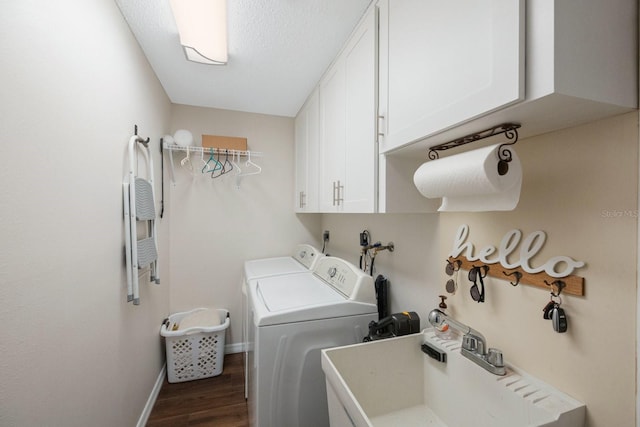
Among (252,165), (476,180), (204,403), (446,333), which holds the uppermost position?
(252,165)

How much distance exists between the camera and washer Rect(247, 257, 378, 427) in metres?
1.28

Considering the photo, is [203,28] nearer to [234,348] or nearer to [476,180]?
[476,180]

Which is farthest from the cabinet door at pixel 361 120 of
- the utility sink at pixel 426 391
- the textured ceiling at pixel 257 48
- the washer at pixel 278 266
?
the washer at pixel 278 266

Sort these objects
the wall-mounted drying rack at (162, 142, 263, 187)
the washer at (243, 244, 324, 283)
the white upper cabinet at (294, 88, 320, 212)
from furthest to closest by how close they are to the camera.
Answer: the wall-mounted drying rack at (162, 142, 263, 187), the washer at (243, 244, 324, 283), the white upper cabinet at (294, 88, 320, 212)

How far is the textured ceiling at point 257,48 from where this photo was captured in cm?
132

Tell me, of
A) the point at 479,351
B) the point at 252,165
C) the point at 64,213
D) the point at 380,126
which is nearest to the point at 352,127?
the point at 380,126

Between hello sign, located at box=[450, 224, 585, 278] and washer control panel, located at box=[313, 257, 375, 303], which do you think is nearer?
hello sign, located at box=[450, 224, 585, 278]

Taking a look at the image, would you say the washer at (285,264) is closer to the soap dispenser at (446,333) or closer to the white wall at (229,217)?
the white wall at (229,217)

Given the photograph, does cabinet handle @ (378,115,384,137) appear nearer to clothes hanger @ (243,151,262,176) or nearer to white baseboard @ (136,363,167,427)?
clothes hanger @ (243,151,262,176)

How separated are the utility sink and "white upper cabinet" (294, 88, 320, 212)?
1144 millimetres

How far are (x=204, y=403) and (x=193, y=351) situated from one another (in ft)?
1.37

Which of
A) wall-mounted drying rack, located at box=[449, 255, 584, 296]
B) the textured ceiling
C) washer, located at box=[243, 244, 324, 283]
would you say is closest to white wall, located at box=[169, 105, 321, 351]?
washer, located at box=[243, 244, 324, 283]

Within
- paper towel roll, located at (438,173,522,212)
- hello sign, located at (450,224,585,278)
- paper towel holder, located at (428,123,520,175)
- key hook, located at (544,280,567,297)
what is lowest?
key hook, located at (544,280,567,297)

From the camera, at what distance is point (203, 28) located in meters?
1.37
